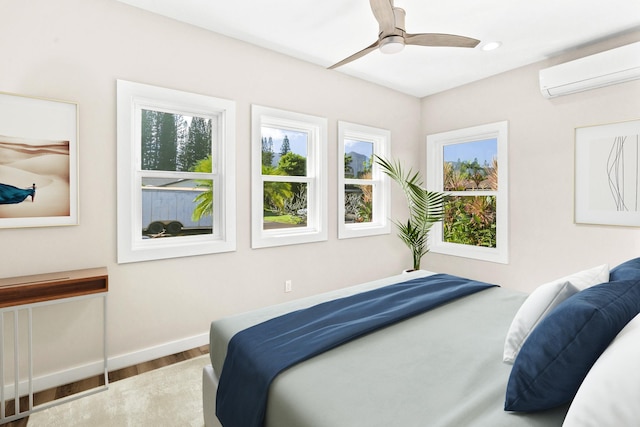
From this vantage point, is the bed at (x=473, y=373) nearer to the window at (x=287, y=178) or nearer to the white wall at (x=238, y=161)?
the white wall at (x=238, y=161)

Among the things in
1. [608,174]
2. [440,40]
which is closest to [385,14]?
[440,40]

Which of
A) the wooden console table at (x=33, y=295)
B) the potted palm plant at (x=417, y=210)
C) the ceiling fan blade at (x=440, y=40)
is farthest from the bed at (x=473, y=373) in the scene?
the potted palm plant at (x=417, y=210)

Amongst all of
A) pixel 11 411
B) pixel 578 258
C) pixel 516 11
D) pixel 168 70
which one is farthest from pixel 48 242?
pixel 578 258

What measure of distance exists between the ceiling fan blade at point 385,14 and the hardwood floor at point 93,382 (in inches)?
109

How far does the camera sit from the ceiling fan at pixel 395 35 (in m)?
1.92

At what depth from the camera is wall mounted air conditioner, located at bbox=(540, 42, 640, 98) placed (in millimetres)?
2691

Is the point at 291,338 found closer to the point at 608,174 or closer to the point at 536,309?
the point at 536,309

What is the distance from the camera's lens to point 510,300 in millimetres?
2010

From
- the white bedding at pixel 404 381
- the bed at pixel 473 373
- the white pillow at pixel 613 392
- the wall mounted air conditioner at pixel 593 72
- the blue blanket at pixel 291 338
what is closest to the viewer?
the white pillow at pixel 613 392

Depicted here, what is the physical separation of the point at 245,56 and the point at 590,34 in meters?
3.01

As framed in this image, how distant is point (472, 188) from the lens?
4.06 metres

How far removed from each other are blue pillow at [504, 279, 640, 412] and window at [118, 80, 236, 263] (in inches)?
94.8

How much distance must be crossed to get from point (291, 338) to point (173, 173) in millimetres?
1883

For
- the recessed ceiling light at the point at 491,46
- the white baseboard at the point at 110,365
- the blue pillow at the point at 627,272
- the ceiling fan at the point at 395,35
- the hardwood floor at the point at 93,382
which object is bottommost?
the hardwood floor at the point at 93,382
